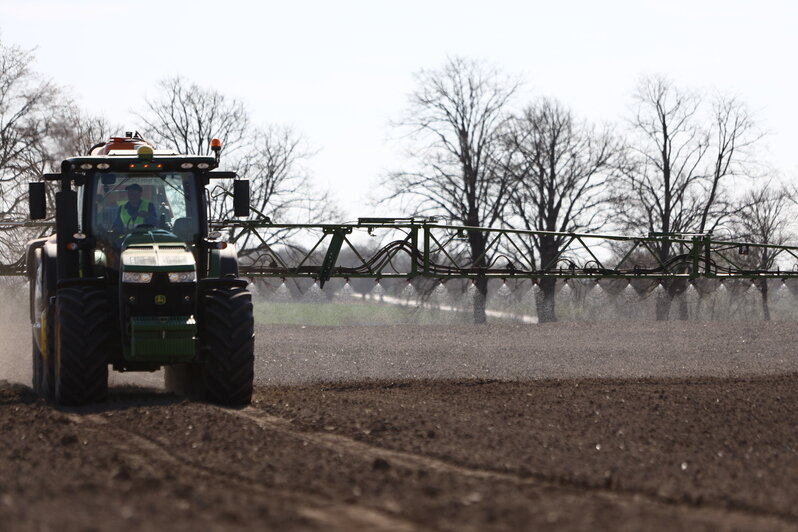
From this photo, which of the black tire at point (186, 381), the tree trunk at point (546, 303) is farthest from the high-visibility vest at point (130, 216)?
the tree trunk at point (546, 303)

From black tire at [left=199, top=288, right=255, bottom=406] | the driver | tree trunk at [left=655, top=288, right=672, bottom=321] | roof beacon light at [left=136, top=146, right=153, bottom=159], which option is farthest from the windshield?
tree trunk at [left=655, top=288, right=672, bottom=321]

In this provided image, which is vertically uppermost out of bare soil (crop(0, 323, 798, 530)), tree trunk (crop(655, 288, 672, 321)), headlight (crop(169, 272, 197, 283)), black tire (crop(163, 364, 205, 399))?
headlight (crop(169, 272, 197, 283))

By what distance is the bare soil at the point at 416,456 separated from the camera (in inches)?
298

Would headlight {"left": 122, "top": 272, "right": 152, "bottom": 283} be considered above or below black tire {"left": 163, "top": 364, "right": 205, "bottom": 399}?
above

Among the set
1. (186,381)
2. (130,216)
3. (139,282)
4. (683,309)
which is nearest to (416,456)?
(139,282)

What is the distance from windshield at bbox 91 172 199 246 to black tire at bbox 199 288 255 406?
1.11m

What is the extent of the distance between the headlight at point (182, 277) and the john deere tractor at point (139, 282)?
1 centimetres

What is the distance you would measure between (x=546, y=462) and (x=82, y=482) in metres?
3.86

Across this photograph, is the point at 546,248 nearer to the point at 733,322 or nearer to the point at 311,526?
the point at 733,322

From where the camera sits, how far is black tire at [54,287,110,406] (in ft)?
44.1

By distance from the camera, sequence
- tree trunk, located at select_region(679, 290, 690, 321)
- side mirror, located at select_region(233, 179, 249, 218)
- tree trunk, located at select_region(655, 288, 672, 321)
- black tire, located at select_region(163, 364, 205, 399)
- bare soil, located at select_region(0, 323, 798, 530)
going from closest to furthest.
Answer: bare soil, located at select_region(0, 323, 798, 530) → side mirror, located at select_region(233, 179, 249, 218) → black tire, located at select_region(163, 364, 205, 399) → tree trunk, located at select_region(655, 288, 672, 321) → tree trunk, located at select_region(679, 290, 690, 321)

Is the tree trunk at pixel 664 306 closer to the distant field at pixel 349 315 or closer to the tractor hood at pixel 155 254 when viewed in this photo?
the distant field at pixel 349 315

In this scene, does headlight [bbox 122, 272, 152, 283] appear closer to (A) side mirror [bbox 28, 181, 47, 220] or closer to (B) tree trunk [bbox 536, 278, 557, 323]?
(A) side mirror [bbox 28, 181, 47, 220]

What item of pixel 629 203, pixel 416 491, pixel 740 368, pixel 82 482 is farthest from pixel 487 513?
pixel 629 203
